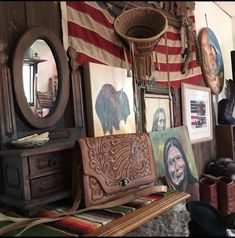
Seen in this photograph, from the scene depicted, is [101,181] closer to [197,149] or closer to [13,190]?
[13,190]

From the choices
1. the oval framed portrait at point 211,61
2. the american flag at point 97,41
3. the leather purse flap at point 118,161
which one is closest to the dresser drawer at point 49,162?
the leather purse flap at point 118,161

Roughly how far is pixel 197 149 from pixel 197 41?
0.81 metres

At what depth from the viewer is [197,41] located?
2.05 metres

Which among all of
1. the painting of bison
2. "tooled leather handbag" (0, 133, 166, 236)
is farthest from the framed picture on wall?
"tooled leather handbag" (0, 133, 166, 236)

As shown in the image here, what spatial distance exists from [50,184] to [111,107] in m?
0.49

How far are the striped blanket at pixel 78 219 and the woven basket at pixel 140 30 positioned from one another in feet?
2.18

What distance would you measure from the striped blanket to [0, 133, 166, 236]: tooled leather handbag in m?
0.02

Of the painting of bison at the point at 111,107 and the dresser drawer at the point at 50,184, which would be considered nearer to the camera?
the dresser drawer at the point at 50,184

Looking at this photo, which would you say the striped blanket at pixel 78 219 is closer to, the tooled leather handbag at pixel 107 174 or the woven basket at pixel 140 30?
the tooled leather handbag at pixel 107 174

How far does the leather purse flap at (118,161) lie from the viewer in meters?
0.86

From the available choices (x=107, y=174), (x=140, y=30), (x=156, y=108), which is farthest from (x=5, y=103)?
(x=156, y=108)

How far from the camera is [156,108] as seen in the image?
1625mm

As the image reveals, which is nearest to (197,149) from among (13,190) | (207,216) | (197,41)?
(197,41)

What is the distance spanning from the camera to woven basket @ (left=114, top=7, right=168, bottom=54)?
3.53 feet
